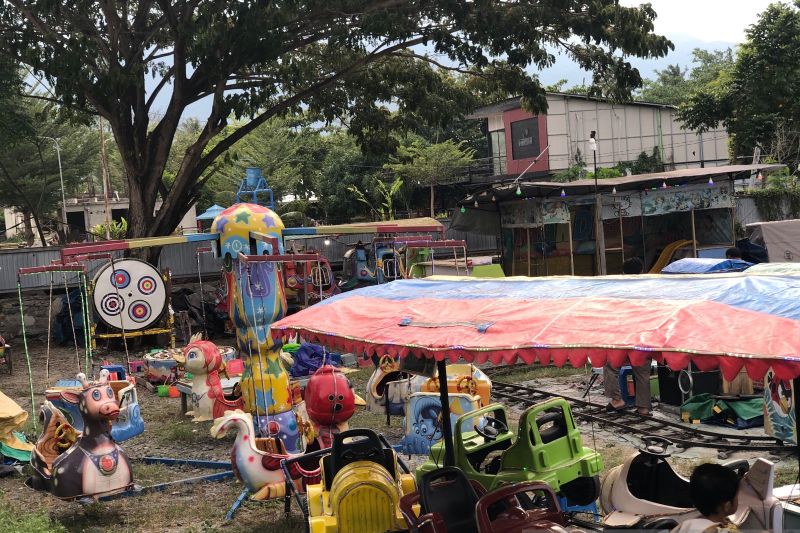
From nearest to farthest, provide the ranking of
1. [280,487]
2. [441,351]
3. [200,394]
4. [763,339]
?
[763,339], [441,351], [280,487], [200,394]

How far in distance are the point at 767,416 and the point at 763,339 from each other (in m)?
6.79

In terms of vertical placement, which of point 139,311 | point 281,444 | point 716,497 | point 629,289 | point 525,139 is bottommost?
point 281,444

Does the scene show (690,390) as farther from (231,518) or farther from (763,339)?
(763,339)

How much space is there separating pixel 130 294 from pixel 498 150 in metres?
31.4

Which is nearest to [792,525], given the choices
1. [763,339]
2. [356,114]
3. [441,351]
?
[763,339]

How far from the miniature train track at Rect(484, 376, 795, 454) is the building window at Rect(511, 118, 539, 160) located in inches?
1110

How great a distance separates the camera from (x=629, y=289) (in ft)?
23.6

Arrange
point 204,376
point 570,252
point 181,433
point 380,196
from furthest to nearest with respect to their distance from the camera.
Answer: point 380,196, point 570,252, point 204,376, point 181,433

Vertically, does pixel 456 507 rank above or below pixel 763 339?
below

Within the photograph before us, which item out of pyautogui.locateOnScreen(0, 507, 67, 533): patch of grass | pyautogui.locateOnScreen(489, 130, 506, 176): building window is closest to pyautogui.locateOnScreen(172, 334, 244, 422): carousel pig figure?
pyautogui.locateOnScreen(0, 507, 67, 533): patch of grass

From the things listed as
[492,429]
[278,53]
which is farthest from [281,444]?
[278,53]

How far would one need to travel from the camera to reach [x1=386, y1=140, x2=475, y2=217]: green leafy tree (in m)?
47.2

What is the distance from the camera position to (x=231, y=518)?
1033cm

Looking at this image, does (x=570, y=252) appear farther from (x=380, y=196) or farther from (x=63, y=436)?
(x=380, y=196)
